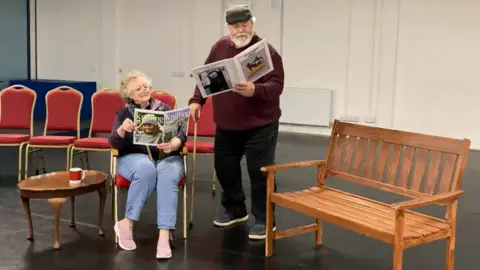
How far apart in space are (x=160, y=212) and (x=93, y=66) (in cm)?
795

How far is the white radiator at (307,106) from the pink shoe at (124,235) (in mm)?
5850

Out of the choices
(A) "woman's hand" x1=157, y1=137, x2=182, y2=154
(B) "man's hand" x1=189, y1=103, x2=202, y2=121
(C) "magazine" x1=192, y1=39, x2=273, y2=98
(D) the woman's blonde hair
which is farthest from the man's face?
(A) "woman's hand" x1=157, y1=137, x2=182, y2=154

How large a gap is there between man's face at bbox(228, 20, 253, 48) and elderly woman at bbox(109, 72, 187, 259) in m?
0.67

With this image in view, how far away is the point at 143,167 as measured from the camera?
3.91m

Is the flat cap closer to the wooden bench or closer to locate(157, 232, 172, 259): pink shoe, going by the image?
the wooden bench

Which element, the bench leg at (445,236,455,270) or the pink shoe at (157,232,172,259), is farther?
the pink shoe at (157,232,172,259)

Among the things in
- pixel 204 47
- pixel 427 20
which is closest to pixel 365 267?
pixel 427 20

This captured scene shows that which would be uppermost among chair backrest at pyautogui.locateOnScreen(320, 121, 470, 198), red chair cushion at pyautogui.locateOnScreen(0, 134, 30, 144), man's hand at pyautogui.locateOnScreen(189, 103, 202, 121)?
man's hand at pyautogui.locateOnScreen(189, 103, 202, 121)

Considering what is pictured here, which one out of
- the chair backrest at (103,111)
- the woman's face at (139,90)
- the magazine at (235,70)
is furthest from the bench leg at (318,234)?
the chair backrest at (103,111)

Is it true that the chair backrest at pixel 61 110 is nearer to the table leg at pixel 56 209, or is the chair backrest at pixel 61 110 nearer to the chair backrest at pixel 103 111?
the chair backrest at pixel 103 111

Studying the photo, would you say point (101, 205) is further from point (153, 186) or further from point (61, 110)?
point (61, 110)

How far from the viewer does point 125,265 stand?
3688mm

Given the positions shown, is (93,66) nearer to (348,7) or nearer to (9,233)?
(348,7)

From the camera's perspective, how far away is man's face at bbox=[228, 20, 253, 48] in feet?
13.0
